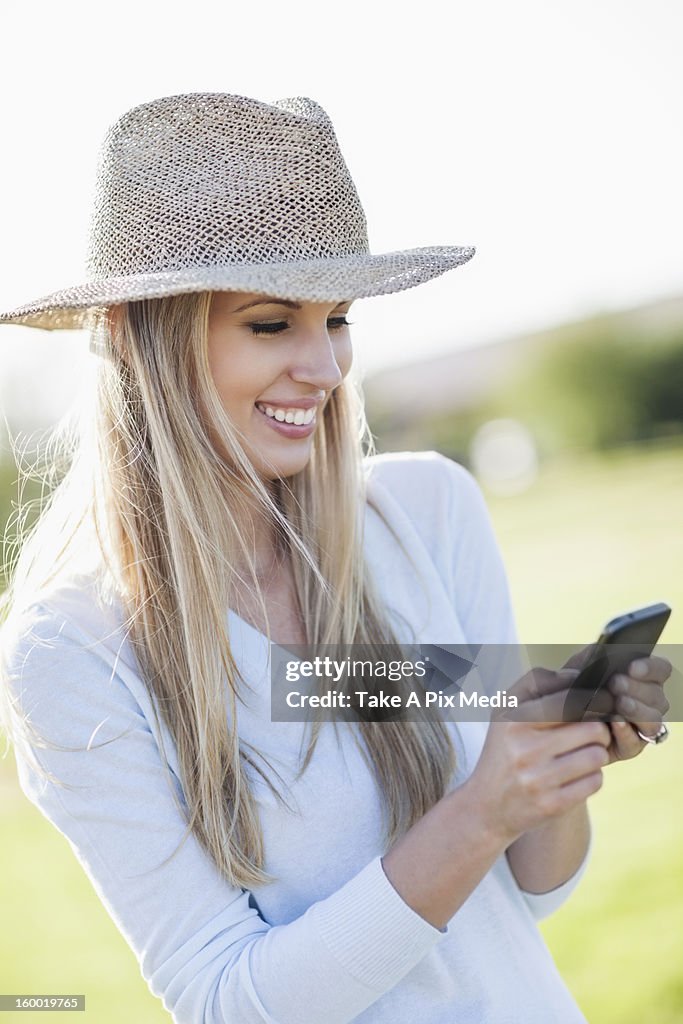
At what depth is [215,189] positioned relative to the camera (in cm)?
130

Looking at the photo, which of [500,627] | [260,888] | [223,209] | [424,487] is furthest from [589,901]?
[223,209]

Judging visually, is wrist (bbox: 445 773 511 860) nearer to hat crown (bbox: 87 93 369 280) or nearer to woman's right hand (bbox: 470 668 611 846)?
woman's right hand (bbox: 470 668 611 846)

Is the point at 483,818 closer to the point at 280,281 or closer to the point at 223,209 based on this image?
the point at 280,281

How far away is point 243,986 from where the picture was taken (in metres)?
1.20

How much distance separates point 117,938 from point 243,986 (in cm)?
318

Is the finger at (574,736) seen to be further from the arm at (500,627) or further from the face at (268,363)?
the face at (268,363)

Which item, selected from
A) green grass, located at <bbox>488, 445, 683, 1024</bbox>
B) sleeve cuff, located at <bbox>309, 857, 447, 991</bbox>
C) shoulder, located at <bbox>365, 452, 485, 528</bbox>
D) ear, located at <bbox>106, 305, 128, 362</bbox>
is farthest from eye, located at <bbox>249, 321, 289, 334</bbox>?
green grass, located at <bbox>488, 445, 683, 1024</bbox>

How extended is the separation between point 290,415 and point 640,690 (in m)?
0.63

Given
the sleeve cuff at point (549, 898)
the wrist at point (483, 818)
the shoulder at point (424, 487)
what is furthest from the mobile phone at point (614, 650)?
the shoulder at point (424, 487)

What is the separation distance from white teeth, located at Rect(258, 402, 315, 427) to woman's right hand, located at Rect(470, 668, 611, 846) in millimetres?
538

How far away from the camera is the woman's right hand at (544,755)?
1.07 meters

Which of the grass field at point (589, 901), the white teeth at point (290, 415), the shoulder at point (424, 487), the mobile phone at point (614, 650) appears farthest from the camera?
the grass field at point (589, 901)

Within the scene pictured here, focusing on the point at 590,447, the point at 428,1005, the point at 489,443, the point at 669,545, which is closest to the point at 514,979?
the point at 428,1005

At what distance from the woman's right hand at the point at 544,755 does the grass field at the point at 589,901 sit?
2285 millimetres
